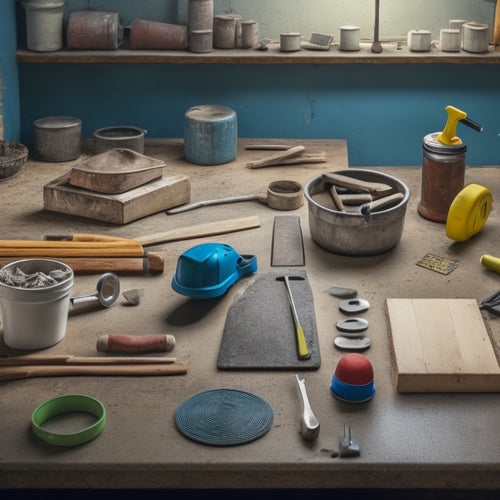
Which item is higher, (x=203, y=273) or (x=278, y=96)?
(x=278, y=96)

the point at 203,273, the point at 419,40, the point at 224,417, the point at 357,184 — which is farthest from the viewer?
the point at 419,40

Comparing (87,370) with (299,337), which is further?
(299,337)

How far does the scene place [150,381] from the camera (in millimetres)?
2305

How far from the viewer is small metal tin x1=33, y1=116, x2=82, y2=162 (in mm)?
4074

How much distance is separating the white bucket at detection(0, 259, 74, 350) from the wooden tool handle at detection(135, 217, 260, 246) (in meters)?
0.76

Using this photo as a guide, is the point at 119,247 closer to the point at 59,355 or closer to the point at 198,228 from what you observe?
the point at 198,228

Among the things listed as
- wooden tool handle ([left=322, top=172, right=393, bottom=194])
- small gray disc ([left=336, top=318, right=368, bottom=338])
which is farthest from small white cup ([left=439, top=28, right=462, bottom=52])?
small gray disc ([left=336, top=318, right=368, bottom=338])

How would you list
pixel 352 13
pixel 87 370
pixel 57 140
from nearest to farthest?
pixel 87 370 < pixel 57 140 < pixel 352 13

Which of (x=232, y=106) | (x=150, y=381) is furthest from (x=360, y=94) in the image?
(x=150, y=381)

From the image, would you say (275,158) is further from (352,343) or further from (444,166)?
(352,343)

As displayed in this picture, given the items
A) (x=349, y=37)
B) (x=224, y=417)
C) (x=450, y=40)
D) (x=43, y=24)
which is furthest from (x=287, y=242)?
(x=43, y=24)

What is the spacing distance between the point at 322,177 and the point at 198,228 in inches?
20.6

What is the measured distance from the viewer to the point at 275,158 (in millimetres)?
4031

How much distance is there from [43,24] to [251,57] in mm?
1064
